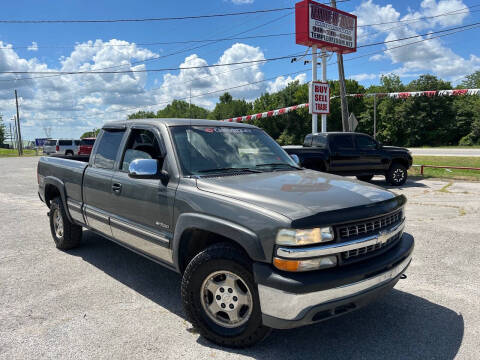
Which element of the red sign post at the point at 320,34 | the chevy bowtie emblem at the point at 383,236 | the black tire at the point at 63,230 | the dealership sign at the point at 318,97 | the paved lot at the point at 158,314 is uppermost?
the red sign post at the point at 320,34

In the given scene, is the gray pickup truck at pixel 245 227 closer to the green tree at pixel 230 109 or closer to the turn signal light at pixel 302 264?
the turn signal light at pixel 302 264

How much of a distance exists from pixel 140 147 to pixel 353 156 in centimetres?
987

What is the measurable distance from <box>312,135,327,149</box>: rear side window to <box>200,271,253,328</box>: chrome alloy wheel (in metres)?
10.1

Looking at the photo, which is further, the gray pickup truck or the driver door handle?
the driver door handle

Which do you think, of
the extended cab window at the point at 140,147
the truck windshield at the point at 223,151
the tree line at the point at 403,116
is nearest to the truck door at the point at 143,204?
the extended cab window at the point at 140,147

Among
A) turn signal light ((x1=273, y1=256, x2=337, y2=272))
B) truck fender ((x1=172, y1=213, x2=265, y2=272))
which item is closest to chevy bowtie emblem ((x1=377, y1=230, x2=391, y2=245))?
turn signal light ((x1=273, y1=256, x2=337, y2=272))

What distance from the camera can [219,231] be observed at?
2.73m

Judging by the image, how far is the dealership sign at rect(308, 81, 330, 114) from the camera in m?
18.0

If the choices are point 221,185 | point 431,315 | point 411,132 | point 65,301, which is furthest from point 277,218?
point 411,132

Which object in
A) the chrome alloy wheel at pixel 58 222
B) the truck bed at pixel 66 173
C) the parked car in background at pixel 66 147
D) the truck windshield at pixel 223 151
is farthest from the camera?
the parked car in background at pixel 66 147

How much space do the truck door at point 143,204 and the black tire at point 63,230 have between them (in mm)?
1547

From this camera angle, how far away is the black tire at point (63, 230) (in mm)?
5227

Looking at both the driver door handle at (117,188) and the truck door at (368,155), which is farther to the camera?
the truck door at (368,155)

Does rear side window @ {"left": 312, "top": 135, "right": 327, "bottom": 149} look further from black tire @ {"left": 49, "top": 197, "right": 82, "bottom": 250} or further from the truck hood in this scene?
the truck hood
